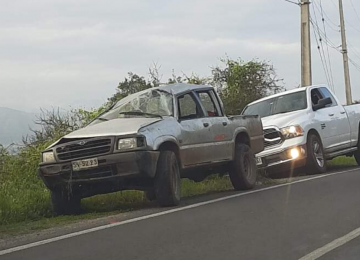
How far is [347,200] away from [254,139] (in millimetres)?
3177

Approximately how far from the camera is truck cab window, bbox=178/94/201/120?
34.3 feet

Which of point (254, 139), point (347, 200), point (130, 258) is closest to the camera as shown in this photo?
point (130, 258)

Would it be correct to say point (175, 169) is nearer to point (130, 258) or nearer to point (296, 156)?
point (130, 258)

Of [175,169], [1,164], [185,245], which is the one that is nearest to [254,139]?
[175,169]

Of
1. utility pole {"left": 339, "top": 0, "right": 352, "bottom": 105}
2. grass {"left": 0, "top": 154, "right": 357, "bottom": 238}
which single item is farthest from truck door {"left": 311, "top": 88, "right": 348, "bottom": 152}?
utility pole {"left": 339, "top": 0, "right": 352, "bottom": 105}

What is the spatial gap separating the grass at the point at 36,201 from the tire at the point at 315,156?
4.50 ft

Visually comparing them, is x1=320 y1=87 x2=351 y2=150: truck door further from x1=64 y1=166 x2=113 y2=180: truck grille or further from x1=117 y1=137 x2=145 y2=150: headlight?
x1=64 y1=166 x2=113 y2=180: truck grille

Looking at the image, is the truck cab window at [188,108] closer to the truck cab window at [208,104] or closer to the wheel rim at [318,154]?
the truck cab window at [208,104]

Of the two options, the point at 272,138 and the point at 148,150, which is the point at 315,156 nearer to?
the point at 272,138

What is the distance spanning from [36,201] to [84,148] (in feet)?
4.89

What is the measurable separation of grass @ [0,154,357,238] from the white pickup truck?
0.96 metres

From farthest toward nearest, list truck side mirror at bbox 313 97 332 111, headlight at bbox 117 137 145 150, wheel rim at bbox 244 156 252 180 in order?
1. truck side mirror at bbox 313 97 332 111
2. wheel rim at bbox 244 156 252 180
3. headlight at bbox 117 137 145 150

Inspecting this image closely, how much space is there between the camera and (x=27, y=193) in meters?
10.3

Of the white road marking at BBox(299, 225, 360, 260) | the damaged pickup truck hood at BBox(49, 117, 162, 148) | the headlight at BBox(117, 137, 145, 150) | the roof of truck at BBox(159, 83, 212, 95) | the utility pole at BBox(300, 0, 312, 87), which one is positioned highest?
the utility pole at BBox(300, 0, 312, 87)
